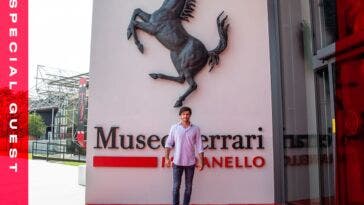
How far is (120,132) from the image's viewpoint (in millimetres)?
7473

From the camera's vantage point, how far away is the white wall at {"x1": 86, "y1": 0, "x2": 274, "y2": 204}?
741cm

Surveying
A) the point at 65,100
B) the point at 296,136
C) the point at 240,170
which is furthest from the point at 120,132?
the point at 65,100

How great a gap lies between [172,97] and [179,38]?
1.07 meters

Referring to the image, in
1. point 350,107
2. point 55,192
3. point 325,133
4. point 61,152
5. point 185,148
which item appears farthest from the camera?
point 61,152

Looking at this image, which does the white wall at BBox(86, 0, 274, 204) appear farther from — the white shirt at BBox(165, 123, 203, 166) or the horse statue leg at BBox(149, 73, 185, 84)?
the white shirt at BBox(165, 123, 203, 166)

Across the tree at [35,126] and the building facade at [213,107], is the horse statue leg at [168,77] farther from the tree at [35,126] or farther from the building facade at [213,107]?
the tree at [35,126]

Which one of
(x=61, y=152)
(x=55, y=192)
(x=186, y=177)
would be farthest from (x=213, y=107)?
(x=61, y=152)

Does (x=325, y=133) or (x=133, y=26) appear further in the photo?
(x=133, y=26)

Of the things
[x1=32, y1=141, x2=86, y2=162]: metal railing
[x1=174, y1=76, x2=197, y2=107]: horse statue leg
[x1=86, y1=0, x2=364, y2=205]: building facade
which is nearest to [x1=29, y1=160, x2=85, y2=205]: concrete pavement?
[x1=86, y1=0, x2=364, y2=205]: building facade

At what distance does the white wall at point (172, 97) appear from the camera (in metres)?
7.41

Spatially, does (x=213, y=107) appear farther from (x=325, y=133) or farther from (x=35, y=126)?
(x=35, y=126)

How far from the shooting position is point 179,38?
754 cm

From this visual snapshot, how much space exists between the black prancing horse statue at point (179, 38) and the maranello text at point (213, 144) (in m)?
0.82

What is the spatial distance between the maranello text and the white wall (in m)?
0.07
